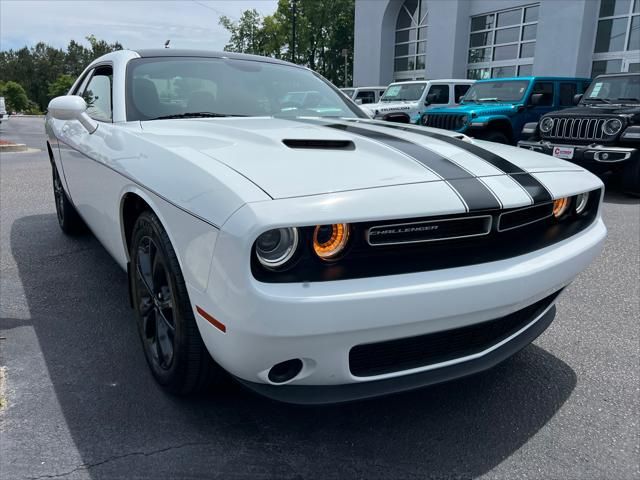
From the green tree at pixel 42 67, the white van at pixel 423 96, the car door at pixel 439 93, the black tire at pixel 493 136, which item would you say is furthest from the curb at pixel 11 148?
the green tree at pixel 42 67

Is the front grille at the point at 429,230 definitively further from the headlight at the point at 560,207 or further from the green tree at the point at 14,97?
the green tree at the point at 14,97

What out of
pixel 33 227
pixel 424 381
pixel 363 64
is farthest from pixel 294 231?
pixel 363 64

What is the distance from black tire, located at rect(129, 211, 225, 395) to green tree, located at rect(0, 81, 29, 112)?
2548 inches

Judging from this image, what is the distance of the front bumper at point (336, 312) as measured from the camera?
59.2 inches

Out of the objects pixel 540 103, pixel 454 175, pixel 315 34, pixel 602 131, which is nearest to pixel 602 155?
pixel 602 131

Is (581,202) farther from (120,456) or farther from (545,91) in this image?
(545,91)

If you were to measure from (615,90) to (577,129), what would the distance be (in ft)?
4.63

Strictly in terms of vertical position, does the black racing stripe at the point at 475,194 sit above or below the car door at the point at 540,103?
below

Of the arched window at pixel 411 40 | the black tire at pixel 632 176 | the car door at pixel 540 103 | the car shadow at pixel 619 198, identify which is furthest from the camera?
the arched window at pixel 411 40

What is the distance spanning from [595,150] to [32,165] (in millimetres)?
9382

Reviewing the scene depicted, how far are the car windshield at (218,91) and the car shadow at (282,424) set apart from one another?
A: 1.26 m

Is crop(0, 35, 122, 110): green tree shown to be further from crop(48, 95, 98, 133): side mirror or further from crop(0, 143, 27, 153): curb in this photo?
crop(48, 95, 98, 133): side mirror

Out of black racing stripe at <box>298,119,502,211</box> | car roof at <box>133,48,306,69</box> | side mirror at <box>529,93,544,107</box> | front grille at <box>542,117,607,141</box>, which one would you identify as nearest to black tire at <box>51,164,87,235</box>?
car roof at <box>133,48,306,69</box>

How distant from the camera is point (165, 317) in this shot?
2133 mm
